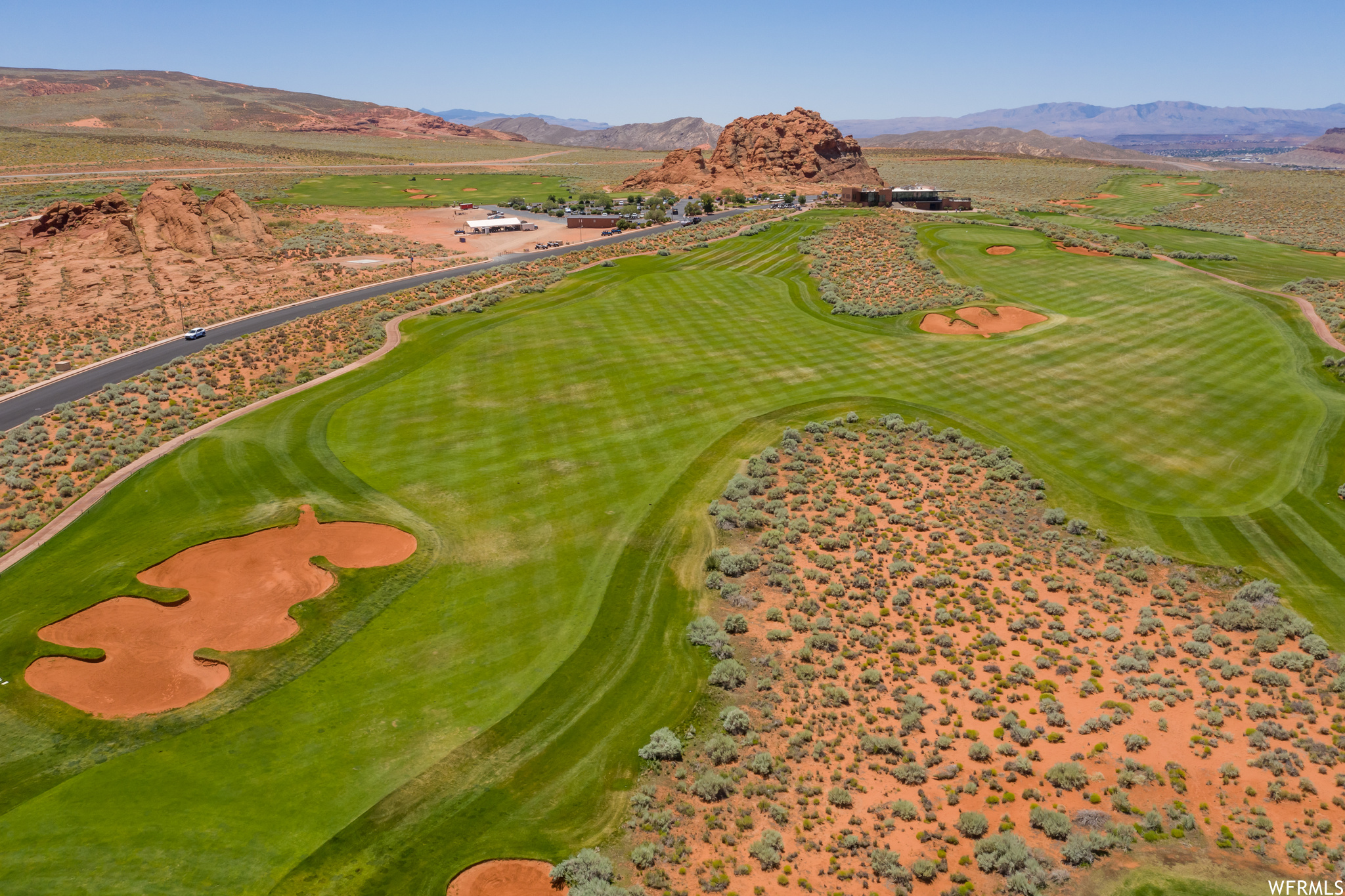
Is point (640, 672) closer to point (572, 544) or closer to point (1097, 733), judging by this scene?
point (572, 544)

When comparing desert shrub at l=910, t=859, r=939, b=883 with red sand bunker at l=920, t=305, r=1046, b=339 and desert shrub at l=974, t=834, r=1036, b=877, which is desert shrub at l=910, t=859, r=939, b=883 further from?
red sand bunker at l=920, t=305, r=1046, b=339

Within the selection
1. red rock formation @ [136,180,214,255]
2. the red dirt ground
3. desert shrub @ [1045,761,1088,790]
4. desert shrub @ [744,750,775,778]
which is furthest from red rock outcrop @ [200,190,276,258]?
the red dirt ground

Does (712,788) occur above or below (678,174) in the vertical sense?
Answer: below

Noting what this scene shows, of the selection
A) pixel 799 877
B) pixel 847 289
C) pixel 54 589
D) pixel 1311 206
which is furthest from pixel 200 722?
pixel 1311 206

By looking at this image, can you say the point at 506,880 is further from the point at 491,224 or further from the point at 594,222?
the point at 491,224

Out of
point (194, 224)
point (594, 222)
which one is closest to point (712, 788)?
point (194, 224)
